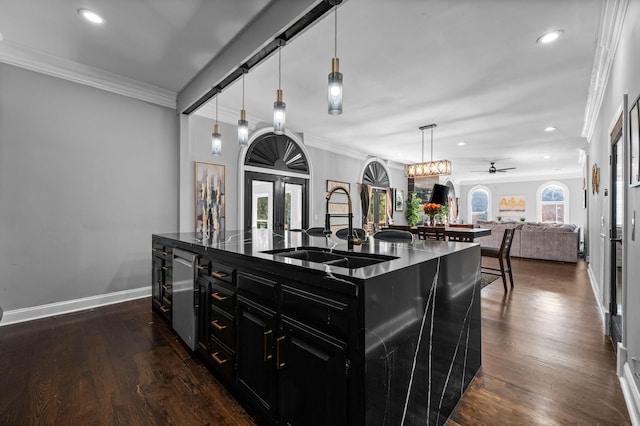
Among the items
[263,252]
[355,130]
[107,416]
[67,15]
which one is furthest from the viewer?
[355,130]

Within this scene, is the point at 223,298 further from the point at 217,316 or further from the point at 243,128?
the point at 243,128

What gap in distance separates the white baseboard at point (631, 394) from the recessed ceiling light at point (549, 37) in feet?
8.67

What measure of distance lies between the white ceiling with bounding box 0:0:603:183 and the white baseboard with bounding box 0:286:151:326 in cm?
262

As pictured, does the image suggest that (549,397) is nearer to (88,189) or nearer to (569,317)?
(569,317)

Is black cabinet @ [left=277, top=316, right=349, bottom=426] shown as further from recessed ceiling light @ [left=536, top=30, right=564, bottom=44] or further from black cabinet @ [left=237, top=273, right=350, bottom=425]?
recessed ceiling light @ [left=536, top=30, right=564, bottom=44]

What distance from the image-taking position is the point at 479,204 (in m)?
13.4

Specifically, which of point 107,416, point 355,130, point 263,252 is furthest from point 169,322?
point 355,130

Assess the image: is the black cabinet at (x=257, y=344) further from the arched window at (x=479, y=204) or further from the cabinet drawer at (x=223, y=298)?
the arched window at (x=479, y=204)

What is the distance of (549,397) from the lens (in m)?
1.82

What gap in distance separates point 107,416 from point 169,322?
118 cm

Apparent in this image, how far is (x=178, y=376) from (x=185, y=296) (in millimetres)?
570

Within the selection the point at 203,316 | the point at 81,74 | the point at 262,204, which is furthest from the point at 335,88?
the point at 262,204

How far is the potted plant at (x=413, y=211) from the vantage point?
9.12 metres

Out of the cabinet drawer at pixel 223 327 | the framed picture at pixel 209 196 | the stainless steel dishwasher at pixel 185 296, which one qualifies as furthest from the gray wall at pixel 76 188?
the cabinet drawer at pixel 223 327
